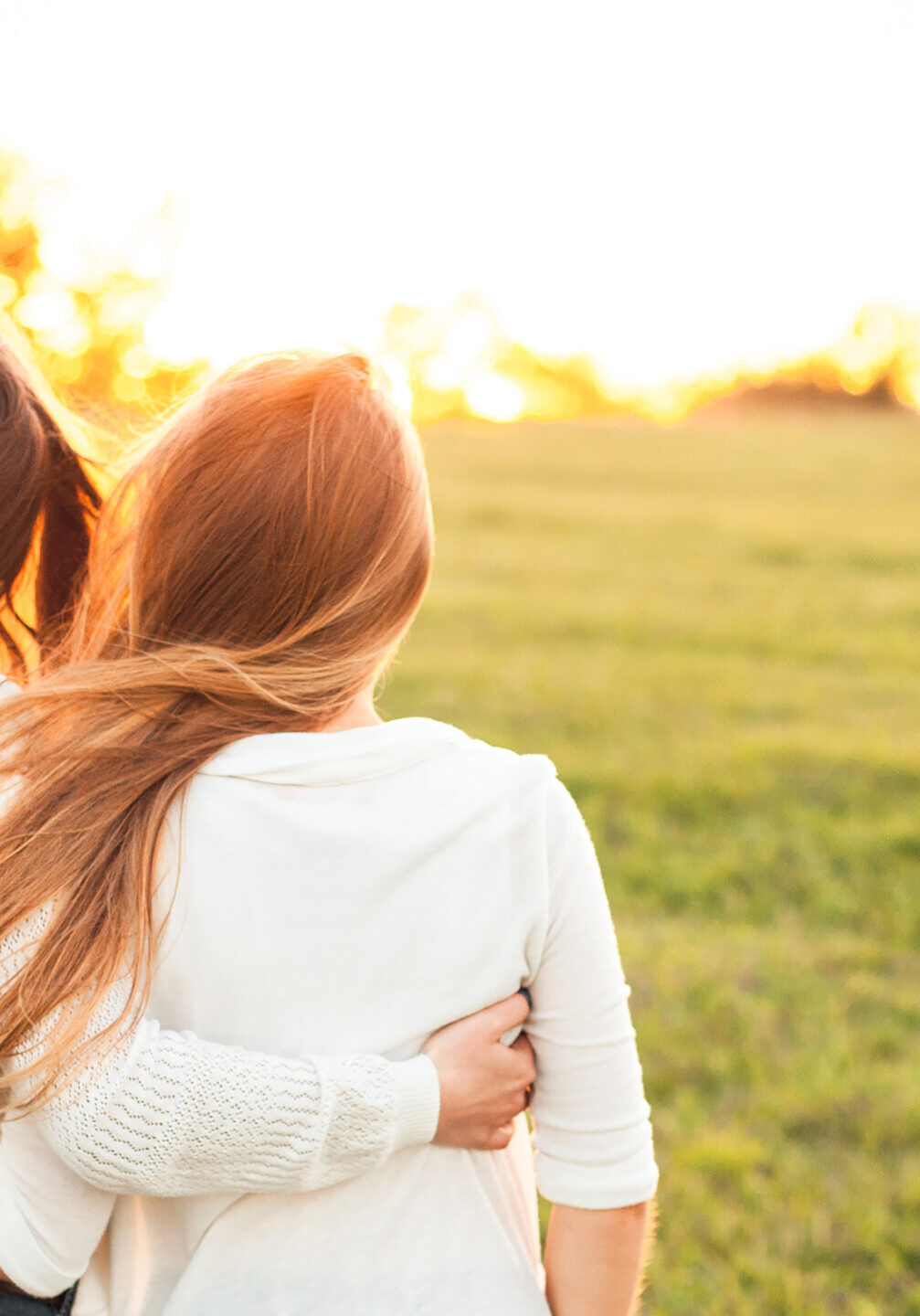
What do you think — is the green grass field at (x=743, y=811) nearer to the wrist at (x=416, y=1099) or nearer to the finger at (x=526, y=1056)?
the finger at (x=526, y=1056)

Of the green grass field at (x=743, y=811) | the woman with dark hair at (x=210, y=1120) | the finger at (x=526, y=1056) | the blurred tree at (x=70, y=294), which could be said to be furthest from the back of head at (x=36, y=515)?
the blurred tree at (x=70, y=294)

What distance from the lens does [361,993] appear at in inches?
53.0

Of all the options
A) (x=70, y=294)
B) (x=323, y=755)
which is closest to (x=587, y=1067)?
(x=323, y=755)

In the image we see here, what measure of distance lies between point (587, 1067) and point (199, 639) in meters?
0.64

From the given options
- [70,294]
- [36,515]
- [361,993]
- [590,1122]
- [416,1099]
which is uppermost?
[36,515]

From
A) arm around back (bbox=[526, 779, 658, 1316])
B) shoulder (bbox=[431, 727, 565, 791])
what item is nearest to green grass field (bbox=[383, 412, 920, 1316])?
arm around back (bbox=[526, 779, 658, 1316])

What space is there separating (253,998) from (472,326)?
9.17 feet

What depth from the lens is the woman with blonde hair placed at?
1.31m

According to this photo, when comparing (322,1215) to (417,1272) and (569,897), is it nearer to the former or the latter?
(417,1272)

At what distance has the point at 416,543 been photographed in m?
1.45

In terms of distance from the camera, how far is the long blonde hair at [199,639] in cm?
132

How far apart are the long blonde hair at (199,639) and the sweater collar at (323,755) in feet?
0.16

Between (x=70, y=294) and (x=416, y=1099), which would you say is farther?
(x=70, y=294)

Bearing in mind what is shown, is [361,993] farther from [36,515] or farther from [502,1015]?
[36,515]
